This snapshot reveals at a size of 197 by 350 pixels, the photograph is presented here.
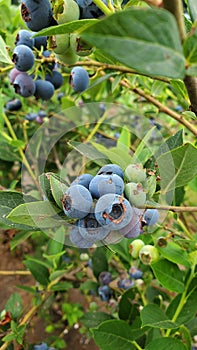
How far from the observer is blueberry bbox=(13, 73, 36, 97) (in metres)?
1.03

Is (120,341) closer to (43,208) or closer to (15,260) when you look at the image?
(43,208)

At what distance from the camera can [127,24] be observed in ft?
1.05

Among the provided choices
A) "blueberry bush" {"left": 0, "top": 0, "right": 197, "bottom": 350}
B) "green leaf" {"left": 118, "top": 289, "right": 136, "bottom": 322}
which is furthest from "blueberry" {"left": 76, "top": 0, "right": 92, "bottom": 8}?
"green leaf" {"left": 118, "top": 289, "right": 136, "bottom": 322}

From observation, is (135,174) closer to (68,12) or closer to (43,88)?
(68,12)

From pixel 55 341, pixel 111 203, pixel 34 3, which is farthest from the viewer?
pixel 55 341

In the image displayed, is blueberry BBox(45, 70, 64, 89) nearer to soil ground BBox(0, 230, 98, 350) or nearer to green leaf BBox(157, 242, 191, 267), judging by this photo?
green leaf BBox(157, 242, 191, 267)

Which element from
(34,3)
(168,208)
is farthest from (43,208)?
(34,3)

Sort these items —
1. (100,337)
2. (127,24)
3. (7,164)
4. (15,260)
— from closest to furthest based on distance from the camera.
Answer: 1. (127,24)
2. (100,337)
3. (7,164)
4. (15,260)

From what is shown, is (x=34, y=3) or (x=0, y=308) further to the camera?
(x=0, y=308)

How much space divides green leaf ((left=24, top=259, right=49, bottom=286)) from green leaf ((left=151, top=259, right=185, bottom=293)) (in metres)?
0.49

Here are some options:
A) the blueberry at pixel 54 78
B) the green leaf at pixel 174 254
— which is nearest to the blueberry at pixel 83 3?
the blueberry at pixel 54 78

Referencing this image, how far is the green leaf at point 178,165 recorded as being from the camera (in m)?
0.66

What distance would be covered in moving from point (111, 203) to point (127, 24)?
29cm

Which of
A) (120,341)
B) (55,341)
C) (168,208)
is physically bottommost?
(55,341)
